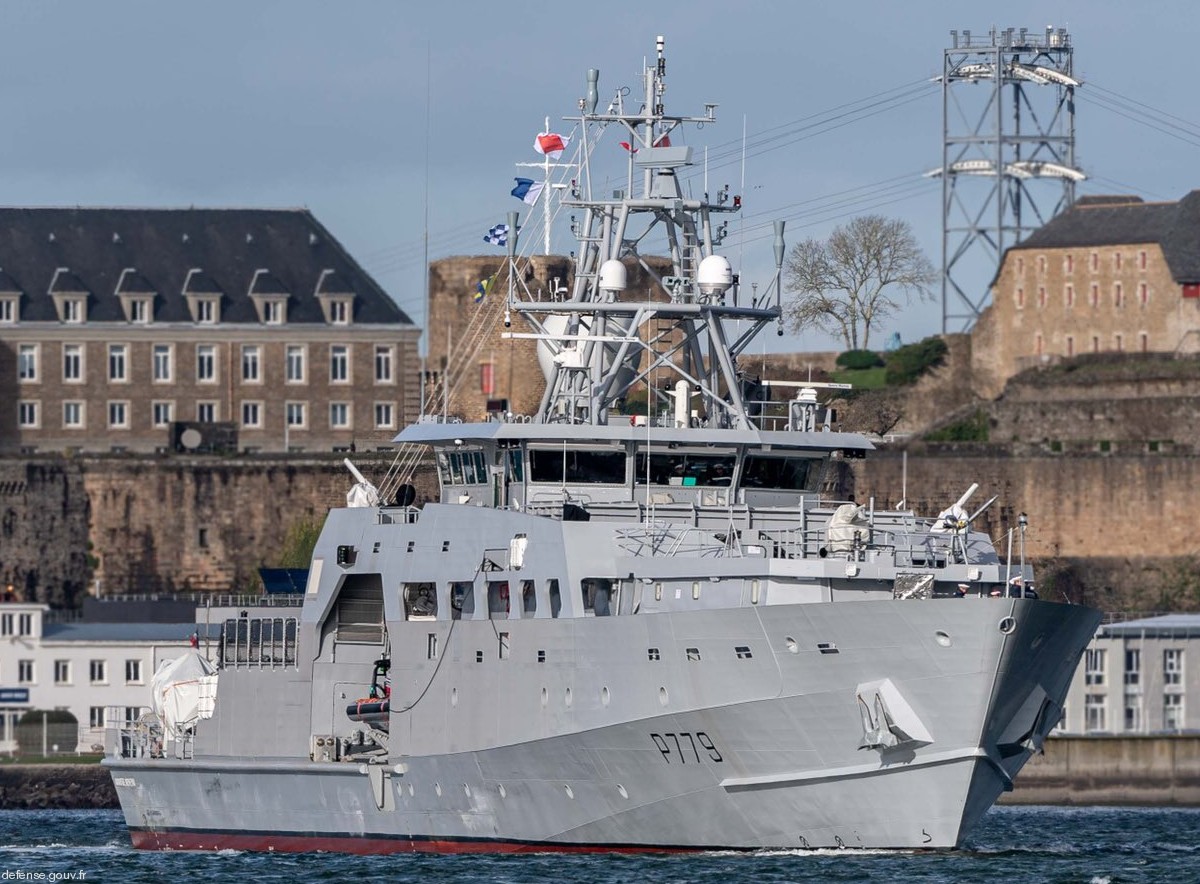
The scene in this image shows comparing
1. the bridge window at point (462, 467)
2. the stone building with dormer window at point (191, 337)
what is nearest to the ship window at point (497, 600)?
the bridge window at point (462, 467)

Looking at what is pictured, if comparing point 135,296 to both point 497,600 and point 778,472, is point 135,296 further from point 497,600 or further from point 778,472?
point 497,600

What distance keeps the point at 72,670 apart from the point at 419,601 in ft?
110

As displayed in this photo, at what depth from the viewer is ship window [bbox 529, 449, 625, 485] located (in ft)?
156

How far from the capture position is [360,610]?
50.2m

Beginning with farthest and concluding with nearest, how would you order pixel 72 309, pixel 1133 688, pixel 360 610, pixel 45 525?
1. pixel 72 309
2. pixel 45 525
3. pixel 1133 688
4. pixel 360 610

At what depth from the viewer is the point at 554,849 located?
45969mm

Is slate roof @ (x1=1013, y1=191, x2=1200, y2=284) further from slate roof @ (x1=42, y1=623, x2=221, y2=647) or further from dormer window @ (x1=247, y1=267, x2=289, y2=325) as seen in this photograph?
slate roof @ (x1=42, y1=623, x2=221, y2=647)

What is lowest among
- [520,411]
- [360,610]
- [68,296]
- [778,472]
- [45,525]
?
[360,610]

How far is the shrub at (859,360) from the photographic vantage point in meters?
114

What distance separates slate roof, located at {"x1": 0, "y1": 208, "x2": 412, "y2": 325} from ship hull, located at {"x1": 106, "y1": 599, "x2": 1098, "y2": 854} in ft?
202

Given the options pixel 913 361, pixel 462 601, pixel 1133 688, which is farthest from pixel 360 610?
pixel 913 361

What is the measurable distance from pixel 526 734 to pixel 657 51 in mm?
11206

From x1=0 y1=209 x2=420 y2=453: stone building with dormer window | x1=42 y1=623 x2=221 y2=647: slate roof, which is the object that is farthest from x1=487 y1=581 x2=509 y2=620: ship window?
x1=0 y1=209 x2=420 y2=453: stone building with dormer window

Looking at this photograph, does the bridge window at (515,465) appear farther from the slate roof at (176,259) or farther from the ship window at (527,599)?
the slate roof at (176,259)
